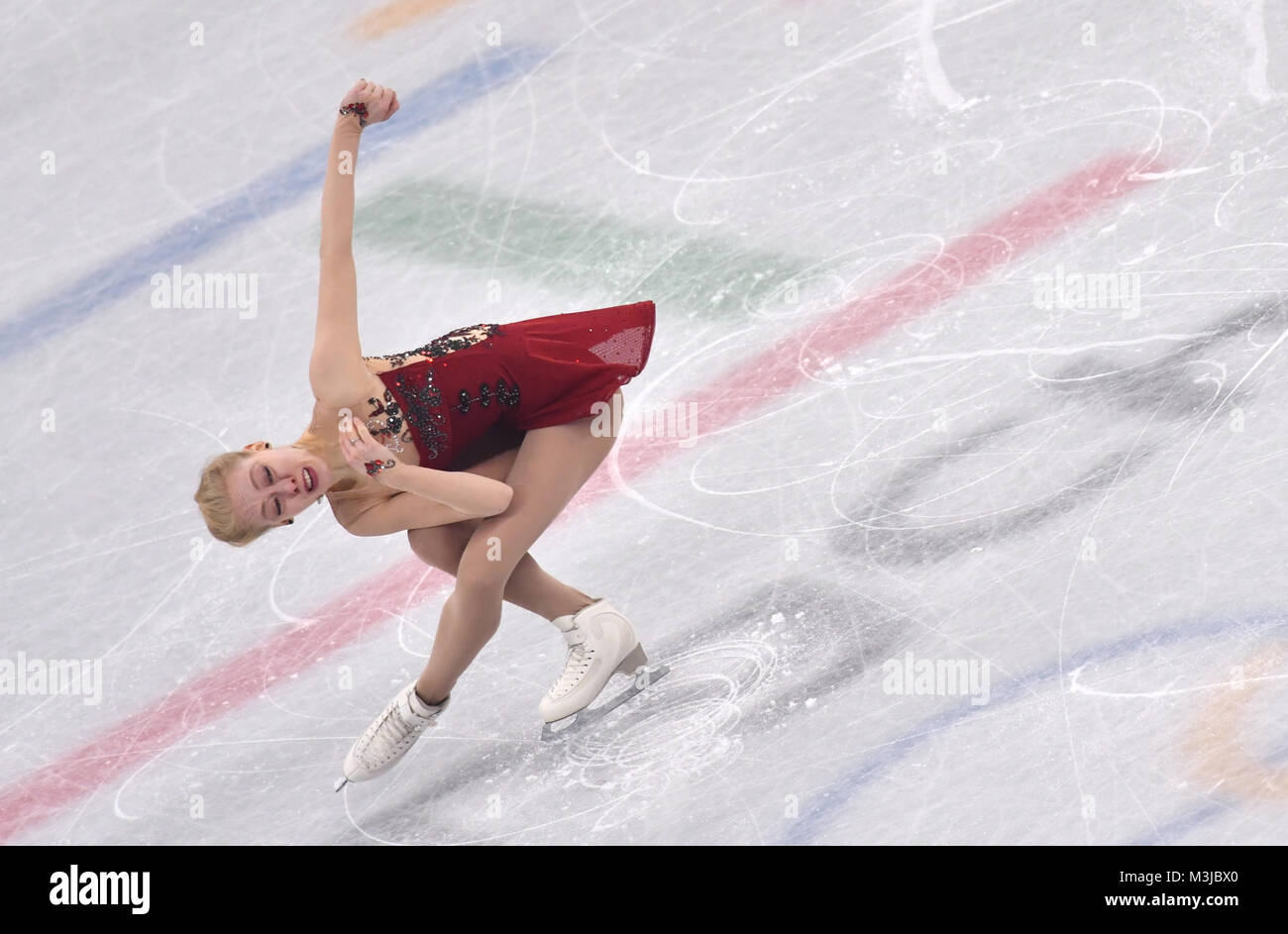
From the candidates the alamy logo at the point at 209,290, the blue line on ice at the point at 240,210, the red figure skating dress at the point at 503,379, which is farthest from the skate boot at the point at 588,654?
the blue line on ice at the point at 240,210

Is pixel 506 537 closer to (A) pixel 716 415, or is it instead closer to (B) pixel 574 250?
(A) pixel 716 415

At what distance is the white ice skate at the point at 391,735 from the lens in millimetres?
4359

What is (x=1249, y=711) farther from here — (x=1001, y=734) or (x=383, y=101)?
(x=383, y=101)

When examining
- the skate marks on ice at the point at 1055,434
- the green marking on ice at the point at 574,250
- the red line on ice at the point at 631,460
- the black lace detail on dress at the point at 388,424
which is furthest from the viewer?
the green marking on ice at the point at 574,250

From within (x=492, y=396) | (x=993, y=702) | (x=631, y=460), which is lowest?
(x=993, y=702)

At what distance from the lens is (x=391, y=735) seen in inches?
173

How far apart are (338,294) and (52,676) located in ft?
5.81

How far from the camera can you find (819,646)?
4.57 meters

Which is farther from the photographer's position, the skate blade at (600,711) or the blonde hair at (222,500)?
the skate blade at (600,711)

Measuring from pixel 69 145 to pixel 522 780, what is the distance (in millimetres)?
3568

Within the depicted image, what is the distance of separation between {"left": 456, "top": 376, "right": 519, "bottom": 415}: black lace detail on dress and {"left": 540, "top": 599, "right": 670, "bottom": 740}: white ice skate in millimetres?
629
